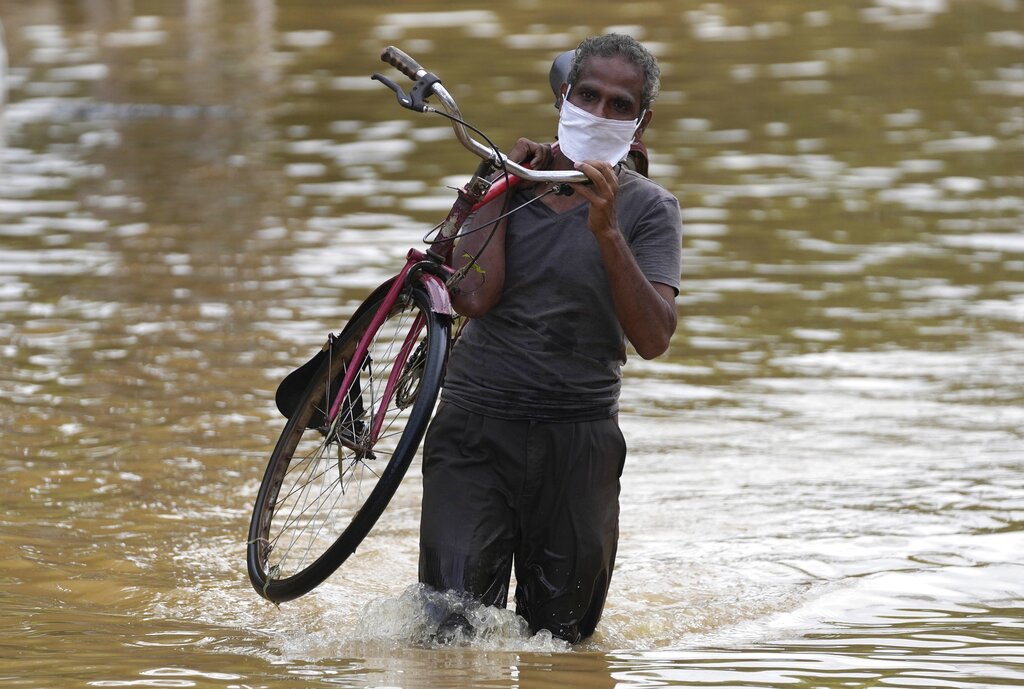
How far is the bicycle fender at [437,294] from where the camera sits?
4547mm

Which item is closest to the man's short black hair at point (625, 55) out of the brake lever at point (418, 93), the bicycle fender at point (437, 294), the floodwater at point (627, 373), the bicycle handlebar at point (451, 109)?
the bicycle handlebar at point (451, 109)

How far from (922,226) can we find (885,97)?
6239 mm

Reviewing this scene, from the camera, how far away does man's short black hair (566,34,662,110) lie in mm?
4500

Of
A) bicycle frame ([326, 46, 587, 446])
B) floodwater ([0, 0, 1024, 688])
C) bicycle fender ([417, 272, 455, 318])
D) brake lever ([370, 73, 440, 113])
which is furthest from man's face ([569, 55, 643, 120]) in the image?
floodwater ([0, 0, 1024, 688])

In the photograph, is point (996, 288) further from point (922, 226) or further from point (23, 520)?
point (23, 520)

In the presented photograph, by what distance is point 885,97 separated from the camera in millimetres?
18344

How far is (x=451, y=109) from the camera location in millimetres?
4406

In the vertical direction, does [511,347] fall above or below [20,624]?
above

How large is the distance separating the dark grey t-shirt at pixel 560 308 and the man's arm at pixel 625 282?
9cm

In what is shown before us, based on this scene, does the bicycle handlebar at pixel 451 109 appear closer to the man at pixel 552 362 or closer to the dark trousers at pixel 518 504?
the man at pixel 552 362

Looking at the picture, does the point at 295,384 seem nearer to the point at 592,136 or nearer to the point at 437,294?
the point at 437,294

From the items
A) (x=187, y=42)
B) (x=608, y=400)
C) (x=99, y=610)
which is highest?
(x=608, y=400)

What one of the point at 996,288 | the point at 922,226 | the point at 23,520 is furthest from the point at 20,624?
the point at 922,226

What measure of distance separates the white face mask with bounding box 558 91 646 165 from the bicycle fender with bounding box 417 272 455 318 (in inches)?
20.6
